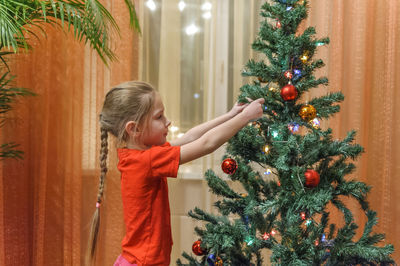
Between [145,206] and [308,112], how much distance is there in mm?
616

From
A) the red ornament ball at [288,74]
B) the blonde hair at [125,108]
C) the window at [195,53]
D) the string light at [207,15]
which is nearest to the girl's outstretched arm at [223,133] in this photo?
the red ornament ball at [288,74]

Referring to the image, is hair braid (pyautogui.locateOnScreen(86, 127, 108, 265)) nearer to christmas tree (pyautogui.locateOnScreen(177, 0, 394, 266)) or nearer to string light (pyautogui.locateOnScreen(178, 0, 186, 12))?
christmas tree (pyautogui.locateOnScreen(177, 0, 394, 266))

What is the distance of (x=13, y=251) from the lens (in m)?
1.94

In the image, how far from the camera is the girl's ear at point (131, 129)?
1.22 m

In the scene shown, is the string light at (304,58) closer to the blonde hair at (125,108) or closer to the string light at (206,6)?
the blonde hair at (125,108)

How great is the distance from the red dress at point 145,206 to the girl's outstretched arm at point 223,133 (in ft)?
0.14

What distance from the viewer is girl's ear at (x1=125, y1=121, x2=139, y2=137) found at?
3.99 feet

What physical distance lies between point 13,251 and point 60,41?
117 cm

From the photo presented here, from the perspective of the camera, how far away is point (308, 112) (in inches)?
44.0

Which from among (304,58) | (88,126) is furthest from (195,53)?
(304,58)

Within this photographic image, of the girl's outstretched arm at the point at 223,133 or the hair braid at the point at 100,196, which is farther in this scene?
the hair braid at the point at 100,196

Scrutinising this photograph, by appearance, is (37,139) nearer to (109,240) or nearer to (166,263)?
(109,240)

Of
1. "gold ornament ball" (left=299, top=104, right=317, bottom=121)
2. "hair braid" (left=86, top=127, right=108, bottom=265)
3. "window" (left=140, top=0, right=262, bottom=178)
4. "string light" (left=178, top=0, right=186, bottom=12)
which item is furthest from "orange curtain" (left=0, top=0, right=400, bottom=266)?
"gold ornament ball" (left=299, top=104, right=317, bottom=121)

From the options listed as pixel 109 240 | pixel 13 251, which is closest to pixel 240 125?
pixel 109 240
